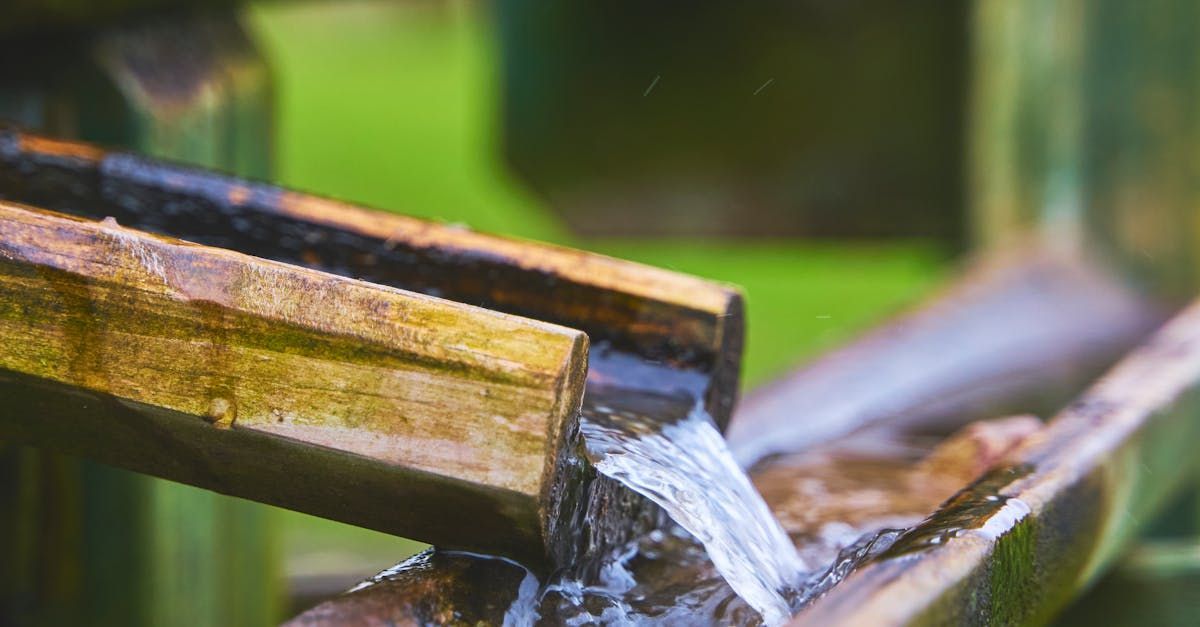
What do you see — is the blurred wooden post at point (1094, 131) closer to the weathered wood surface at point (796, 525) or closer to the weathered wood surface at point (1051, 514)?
the weathered wood surface at point (1051, 514)

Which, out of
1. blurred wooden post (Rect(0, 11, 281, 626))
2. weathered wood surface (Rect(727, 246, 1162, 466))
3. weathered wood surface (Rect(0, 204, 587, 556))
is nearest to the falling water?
weathered wood surface (Rect(0, 204, 587, 556))

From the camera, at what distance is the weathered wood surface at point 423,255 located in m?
1.51

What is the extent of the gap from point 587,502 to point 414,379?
0.24m

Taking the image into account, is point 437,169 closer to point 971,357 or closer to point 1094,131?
point 1094,131

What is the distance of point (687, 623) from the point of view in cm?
125

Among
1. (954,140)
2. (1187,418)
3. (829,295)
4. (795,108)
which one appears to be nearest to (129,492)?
(1187,418)

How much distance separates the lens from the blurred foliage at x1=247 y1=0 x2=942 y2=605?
650cm

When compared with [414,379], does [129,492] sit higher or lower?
lower

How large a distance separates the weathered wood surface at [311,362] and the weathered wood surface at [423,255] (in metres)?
0.43

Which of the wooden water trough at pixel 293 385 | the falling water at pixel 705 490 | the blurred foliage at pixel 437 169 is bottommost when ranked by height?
the blurred foliage at pixel 437 169

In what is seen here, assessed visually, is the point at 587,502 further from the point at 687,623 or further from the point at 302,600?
the point at 302,600

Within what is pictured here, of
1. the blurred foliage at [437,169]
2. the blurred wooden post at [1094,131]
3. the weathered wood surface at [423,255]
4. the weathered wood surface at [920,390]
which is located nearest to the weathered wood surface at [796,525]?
the weathered wood surface at [920,390]

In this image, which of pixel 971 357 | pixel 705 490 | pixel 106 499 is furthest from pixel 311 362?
pixel 971 357

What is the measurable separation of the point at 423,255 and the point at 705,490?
42 cm
